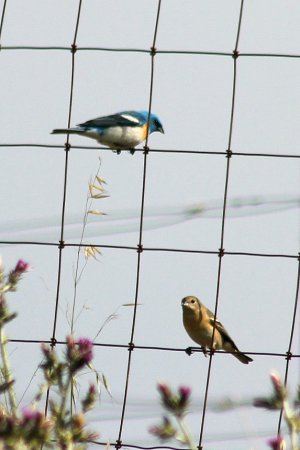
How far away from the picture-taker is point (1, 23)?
17.2ft

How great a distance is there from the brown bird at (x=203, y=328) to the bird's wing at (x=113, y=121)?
→ 3.79 feet

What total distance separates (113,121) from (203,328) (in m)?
1.40

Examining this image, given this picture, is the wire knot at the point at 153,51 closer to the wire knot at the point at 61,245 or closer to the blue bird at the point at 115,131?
the wire knot at the point at 61,245

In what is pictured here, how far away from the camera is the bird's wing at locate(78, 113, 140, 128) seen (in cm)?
739

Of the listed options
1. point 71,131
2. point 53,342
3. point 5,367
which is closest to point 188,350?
point 53,342

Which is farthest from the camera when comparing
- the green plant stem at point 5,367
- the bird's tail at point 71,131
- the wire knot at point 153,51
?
the bird's tail at point 71,131


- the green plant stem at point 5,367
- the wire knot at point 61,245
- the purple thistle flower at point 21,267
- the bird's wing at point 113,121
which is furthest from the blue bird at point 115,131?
the green plant stem at point 5,367

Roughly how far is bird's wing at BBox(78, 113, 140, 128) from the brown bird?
1154 millimetres

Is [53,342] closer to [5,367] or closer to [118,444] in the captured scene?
[118,444]

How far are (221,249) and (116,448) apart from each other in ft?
3.05

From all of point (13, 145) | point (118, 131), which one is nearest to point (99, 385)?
point (13, 145)

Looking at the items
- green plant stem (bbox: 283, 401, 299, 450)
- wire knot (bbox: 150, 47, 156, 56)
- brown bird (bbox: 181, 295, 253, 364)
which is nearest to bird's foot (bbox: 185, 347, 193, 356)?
brown bird (bbox: 181, 295, 253, 364)

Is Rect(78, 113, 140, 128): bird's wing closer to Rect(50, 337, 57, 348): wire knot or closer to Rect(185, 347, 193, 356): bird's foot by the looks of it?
Rect(185, 347, 193, 356): bird's foot

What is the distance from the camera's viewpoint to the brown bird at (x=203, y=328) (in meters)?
7.12
